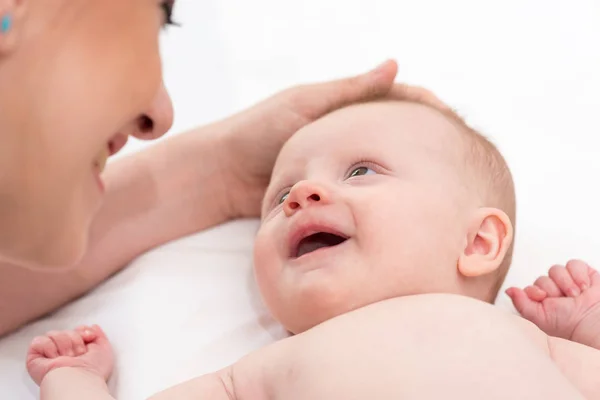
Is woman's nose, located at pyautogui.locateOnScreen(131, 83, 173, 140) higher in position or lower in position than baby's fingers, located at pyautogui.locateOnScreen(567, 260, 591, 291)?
higher

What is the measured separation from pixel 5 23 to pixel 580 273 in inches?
34.3

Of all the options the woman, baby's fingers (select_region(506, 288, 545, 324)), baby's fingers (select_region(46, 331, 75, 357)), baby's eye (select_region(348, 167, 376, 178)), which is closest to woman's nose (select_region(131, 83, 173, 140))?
the woman

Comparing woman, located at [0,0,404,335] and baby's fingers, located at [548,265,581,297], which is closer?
woman, located at [0,0,404,335]

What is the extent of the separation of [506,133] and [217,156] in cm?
55

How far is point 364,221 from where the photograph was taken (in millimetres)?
920

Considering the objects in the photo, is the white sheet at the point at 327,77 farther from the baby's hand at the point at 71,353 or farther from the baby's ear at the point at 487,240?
the baby's ear at the point at 487,240

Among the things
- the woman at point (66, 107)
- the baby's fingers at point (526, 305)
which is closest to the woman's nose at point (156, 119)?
the woman at point (66, 107)

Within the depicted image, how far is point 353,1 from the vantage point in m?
1.72

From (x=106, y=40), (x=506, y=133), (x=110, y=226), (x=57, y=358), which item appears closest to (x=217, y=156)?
(x=110, y=226)

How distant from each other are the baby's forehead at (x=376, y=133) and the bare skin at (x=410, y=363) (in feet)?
0.75

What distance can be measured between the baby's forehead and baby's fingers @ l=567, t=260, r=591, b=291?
270mm

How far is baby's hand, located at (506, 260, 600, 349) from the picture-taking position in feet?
3.38

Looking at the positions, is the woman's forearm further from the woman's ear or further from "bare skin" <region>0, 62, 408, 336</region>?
the woman's ear

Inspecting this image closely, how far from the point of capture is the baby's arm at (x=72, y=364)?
935 millimetres
